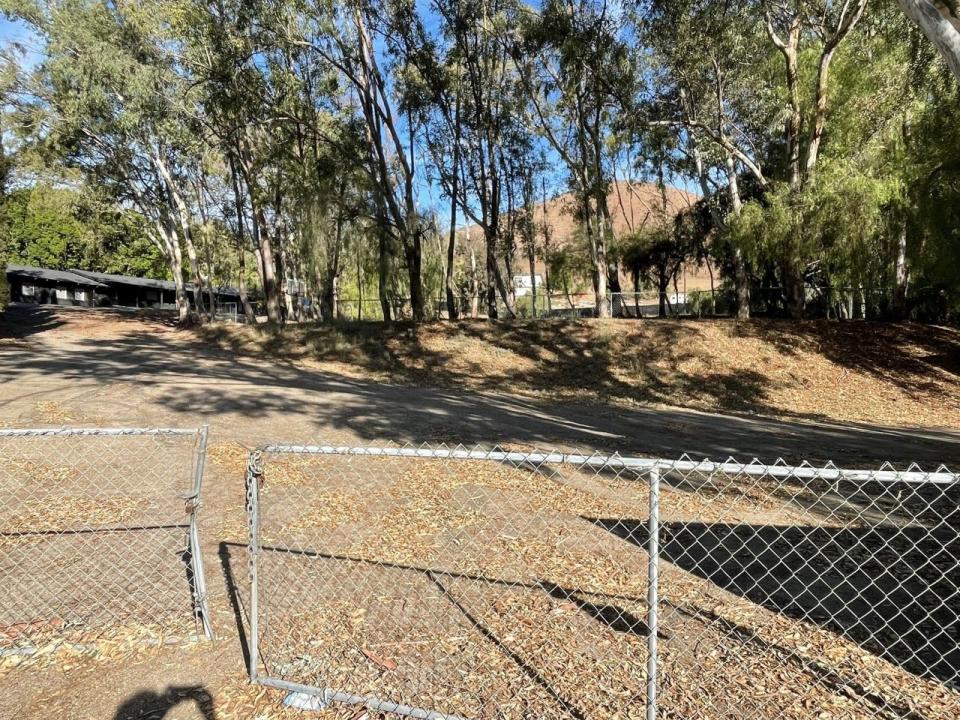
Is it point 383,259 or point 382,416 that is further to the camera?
point 383,259

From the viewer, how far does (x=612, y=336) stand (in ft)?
64.6

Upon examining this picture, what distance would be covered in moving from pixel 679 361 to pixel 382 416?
10.9m

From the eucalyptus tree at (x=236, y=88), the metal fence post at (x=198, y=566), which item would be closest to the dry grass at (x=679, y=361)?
the eucalyptus tree at (x=236, y=88)

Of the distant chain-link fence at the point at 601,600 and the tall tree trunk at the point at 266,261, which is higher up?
the tall tree trunk at the point at 266,261

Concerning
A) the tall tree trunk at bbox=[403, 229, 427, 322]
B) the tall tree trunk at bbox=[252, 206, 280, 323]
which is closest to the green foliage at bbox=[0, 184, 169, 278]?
the tall tree trunk at bbox=[252, 206, 280, 323]

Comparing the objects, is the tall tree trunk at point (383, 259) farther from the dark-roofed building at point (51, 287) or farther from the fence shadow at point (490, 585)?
the dark-roofed building at point (51, 287)

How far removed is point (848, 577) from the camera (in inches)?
156

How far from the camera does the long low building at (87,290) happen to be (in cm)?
4219

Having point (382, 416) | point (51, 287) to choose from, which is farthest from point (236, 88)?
point (51, 287)

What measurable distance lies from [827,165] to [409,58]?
1424 centimetres

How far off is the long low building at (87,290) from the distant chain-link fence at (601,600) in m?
38.8

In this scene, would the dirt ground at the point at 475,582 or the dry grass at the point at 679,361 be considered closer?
the dirt ground at the point at 475,582

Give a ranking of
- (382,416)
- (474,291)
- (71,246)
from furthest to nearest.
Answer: (71,246) < (474,291) < (382,416)

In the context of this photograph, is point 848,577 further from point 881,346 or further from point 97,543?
point 881,346
